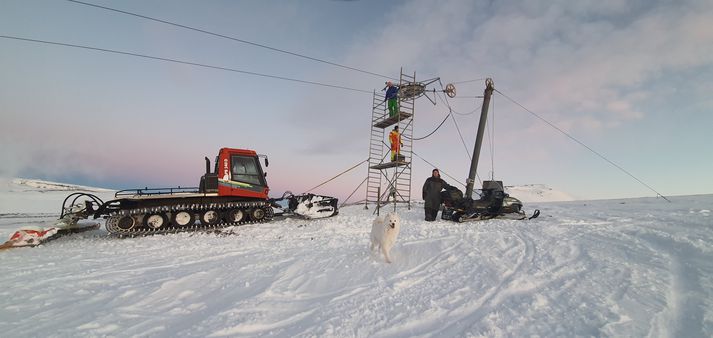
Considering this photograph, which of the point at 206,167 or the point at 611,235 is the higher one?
the point at 206,167

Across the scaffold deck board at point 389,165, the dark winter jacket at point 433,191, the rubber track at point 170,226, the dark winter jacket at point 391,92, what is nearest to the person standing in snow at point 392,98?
the dark winter jacket at point 391,92

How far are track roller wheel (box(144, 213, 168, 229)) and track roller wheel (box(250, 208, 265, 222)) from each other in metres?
2.72

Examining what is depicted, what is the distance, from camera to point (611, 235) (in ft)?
19.2

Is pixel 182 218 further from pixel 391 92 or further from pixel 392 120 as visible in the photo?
pixel 391 92

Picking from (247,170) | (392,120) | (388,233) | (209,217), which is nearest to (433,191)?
(392,120)

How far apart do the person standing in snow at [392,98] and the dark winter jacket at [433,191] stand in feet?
16.0

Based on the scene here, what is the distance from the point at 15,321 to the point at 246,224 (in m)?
7.67

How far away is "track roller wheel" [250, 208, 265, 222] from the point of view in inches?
452

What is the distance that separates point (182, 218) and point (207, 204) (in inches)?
32.9

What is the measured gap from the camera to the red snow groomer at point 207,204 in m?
9.78

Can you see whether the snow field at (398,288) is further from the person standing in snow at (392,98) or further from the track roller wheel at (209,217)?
the person standing in snow at (392,98)

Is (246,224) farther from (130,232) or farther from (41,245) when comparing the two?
(41,245)

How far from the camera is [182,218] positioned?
10305 millimetres

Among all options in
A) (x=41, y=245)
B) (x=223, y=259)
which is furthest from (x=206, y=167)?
(x=223, y=259)
